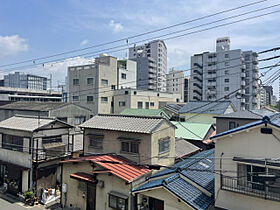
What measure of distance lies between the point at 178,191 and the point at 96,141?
33.2ft

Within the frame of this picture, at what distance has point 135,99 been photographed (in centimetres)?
4744

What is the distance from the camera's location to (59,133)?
67.8 ft

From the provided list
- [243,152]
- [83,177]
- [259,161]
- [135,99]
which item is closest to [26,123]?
[83,177]

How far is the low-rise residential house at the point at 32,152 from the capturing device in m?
18.1

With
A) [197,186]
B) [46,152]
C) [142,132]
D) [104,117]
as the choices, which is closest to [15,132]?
[46,152]

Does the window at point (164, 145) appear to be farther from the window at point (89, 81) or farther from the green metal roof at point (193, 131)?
the window at point (89, 81)

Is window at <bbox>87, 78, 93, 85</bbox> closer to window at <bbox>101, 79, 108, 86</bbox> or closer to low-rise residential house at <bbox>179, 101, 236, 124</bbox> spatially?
window at <bbox>101, 79, 108, 86</bbox>

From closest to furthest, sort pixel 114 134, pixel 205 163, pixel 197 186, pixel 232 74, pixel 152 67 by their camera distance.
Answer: pixel 197 186
pixel 205 163
pixel 114 134
pixel 232 74
pixel 152 67

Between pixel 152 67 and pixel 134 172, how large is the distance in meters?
72.8

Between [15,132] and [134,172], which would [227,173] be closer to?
[134,172]

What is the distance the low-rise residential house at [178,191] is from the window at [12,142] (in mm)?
13030

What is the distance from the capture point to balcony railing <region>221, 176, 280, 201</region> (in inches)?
383

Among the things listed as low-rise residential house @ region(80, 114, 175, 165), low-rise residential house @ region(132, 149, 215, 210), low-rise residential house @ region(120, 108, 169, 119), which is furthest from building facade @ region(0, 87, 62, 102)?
low-rise residential house @ region(132, 149, 215, 210)

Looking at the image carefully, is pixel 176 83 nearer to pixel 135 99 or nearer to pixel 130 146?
pixel 135 99
